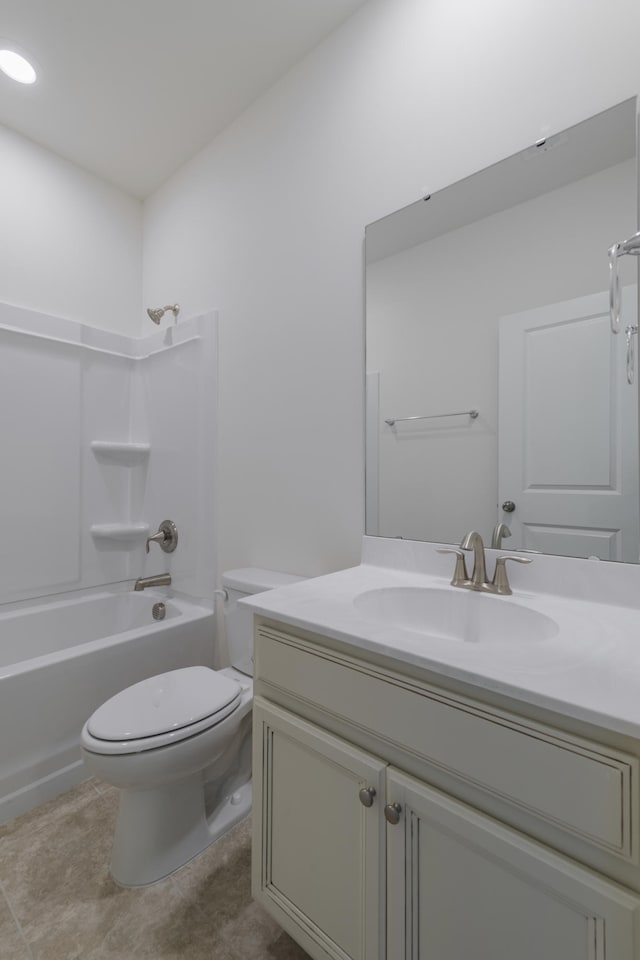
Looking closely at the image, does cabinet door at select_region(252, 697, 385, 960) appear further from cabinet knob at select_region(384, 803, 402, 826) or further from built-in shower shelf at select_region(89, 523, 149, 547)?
built-in shower shelf at select_region(89, 523, 149, 547)

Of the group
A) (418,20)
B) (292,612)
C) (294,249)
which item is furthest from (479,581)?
(418,20)

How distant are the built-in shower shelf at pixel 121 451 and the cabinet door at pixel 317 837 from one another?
67.1 inches

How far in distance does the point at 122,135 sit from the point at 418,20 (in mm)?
1403

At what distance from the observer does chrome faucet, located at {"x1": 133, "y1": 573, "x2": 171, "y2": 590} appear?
210 cm

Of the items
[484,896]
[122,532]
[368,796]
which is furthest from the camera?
[122,532]

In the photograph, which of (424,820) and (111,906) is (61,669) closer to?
(111,906)

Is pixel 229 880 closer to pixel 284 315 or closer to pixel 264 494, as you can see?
pixel 264 494

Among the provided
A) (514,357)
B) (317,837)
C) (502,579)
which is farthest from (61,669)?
(514,357)

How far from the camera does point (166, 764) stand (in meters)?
1.15

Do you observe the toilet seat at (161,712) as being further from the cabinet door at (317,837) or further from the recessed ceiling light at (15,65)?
the recessed ceiling light at (15,65)

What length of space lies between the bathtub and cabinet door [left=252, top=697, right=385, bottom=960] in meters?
0.92

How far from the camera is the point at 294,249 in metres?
1.68

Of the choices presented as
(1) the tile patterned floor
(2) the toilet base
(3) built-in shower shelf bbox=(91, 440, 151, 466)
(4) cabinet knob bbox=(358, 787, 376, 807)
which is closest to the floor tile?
(1) the tile patterned floor

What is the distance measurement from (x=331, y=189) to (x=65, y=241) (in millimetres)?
1460
